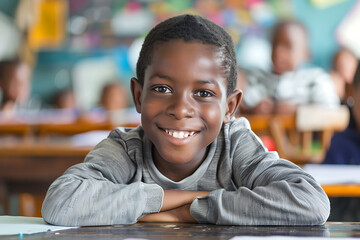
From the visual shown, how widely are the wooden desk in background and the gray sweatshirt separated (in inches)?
1.1

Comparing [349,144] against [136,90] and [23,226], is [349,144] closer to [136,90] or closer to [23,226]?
[136,90]

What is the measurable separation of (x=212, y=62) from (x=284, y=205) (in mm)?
280

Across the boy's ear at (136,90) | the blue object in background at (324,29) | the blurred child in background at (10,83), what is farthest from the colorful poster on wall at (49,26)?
the boy's ear at (136,90)

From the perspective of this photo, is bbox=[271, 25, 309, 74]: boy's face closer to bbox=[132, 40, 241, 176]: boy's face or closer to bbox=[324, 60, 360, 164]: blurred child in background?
bbox=[324, 60, 360, 164]: blurred child in background

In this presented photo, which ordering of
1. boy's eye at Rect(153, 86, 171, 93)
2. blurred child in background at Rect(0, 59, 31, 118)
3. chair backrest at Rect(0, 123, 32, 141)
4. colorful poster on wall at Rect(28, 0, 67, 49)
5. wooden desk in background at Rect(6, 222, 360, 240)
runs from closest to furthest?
wooden desk in background at Rect(6, 222, 360, 240) < boy's eye at Rect(153, 86, 171, 93) < chair backrest at Rect(0, 123, 32, 141) < blurred child in background at Rect(0, 59, 31, 118) < colorful poster on wall at Rect(28, 0, 67, 49)

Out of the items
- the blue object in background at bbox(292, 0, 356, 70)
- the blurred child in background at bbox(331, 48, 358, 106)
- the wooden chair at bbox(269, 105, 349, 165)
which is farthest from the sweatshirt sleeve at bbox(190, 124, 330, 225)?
the blue object in background at bbox(292, 0, 356, 70)

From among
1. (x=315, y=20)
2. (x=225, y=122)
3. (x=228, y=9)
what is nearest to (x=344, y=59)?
(x=315, y=20)

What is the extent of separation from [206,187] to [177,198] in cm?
12

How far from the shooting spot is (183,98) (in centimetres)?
97

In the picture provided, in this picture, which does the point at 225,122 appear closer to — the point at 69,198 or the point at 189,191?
the point at 189,191

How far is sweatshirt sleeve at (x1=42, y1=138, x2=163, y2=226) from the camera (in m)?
0.91

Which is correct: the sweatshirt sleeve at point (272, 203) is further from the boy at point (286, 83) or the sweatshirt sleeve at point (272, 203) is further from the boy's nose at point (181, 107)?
the boy at point (286, 83)

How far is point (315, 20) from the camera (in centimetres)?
605

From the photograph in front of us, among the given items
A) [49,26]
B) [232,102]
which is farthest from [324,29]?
[232,102]
